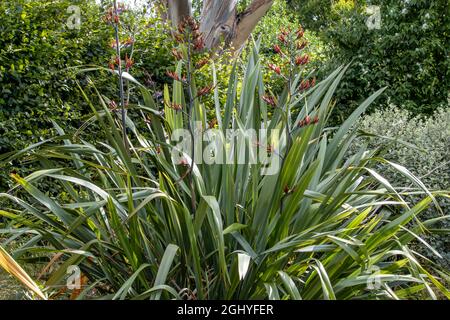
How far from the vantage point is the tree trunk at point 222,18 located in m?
9.67

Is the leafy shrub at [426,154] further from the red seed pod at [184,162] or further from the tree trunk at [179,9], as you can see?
the tree trunk at [179,9]

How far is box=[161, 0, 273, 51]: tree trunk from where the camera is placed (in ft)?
31.7

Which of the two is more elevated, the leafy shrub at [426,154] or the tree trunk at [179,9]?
the tree trunk at [179,9]

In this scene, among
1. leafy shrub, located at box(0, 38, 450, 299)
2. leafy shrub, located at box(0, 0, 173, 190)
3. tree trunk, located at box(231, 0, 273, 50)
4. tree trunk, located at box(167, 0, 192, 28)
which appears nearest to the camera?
leafy shrub, located at box(0, 38, 450, 299)

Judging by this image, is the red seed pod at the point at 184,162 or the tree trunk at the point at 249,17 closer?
the red seed pod at the point at 184,162

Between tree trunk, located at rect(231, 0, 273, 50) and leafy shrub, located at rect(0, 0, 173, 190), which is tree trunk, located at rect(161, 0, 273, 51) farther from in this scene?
leafy shrub, located at rect(0, 0, 173, 190)

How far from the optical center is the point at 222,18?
9688mm

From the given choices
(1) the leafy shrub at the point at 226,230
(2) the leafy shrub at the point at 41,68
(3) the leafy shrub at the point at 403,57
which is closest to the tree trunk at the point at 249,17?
(3) the leafy shrub at the point at 403,57

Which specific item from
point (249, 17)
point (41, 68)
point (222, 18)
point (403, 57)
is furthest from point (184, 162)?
point (249, 17)

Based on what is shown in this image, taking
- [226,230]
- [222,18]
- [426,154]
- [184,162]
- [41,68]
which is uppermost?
[222,18]

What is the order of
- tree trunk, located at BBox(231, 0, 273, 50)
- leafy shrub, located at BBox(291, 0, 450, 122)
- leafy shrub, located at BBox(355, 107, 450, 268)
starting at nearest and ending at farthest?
leafy shrub, located at BBox(355, 107, 450, 268)
leafy shrub, located at BBox(291, 0, 450, 122)
tree trunk, located at BBox(231, 0, 273, 50)

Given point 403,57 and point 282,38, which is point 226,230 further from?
point 403,57

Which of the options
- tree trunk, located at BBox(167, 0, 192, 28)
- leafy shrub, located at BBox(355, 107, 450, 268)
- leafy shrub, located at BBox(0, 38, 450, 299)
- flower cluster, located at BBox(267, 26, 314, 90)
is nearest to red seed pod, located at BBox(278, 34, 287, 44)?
flower cluster, located at BBox(267, 26, 314, 90)

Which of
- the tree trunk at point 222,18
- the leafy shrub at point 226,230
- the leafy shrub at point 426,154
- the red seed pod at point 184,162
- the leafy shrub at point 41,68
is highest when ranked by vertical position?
→ the tree trunk at point 222,18
